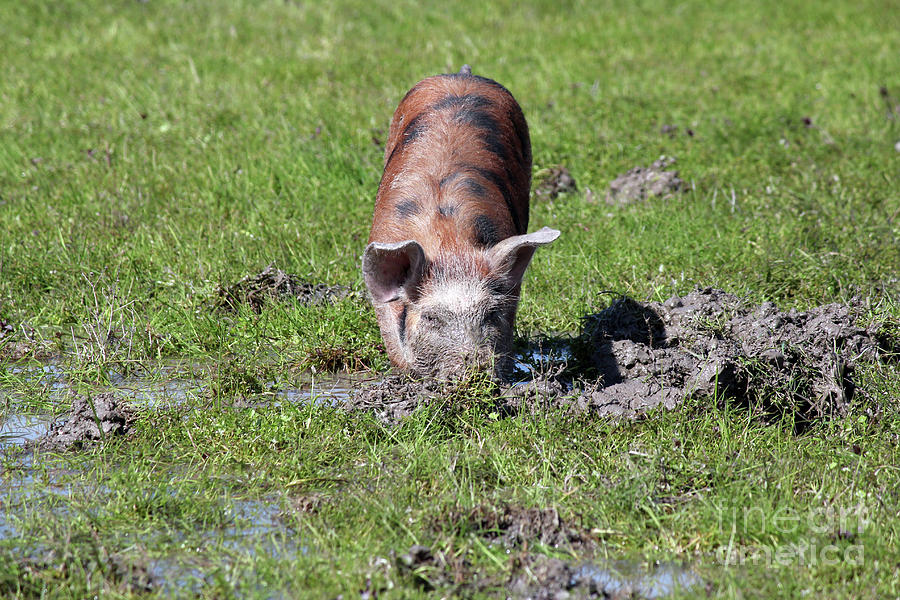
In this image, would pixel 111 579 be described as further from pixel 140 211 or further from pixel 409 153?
pixel 140 211

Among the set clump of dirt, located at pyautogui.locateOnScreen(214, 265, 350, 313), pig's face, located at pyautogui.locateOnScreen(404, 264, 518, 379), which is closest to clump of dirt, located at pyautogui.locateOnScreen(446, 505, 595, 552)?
pig's face, located at pyautogui.locateOnScreen(404, 264, 518, 379)

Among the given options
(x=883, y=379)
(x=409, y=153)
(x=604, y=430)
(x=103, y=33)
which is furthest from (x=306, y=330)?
(x=103, y=33)

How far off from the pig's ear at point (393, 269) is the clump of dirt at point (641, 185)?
334 cm

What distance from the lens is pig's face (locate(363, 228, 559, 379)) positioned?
496 centimetres

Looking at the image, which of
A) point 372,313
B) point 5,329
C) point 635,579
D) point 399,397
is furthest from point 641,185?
point 635,579

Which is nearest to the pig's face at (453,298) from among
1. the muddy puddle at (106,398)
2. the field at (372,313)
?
the field at (372,313)

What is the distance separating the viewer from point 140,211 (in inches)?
302

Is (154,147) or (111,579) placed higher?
(154,147)

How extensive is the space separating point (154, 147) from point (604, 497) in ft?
21.5

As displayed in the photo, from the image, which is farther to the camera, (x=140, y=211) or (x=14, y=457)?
(x=140, y=211)

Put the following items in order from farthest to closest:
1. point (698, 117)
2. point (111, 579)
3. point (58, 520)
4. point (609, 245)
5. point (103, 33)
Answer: point (103, 33), point (698, 117), point (609, 245), point (58, 520), point (111, 579)

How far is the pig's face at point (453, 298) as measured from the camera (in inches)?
195

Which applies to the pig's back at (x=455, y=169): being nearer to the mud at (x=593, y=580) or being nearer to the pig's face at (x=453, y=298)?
the pig's face at (x=453, y=298)

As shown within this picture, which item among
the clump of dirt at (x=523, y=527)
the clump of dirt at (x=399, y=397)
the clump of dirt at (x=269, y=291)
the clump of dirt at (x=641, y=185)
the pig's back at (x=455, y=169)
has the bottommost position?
the clump of dirt at (x=523, y=527)
